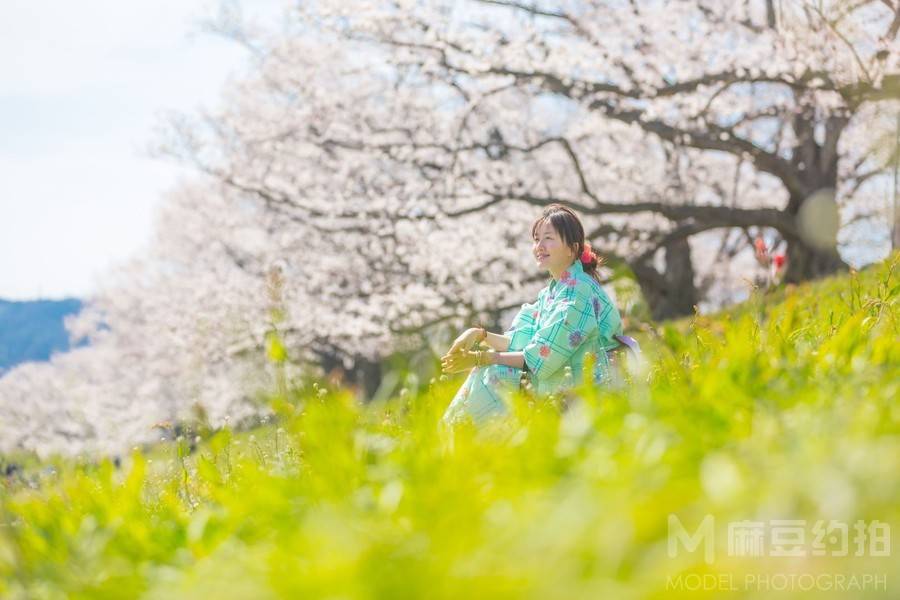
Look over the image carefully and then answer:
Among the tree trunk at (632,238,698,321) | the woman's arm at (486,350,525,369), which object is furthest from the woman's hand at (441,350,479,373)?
the tree trunk at (632,238,698,321)

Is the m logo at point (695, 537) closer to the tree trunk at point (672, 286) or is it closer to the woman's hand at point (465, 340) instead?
the woman's hand at point (465, 340)

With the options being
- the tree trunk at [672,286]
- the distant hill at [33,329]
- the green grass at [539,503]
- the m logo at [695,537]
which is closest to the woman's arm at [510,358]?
the green grass at [539,503]

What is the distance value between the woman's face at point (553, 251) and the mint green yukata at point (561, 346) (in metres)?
0.04

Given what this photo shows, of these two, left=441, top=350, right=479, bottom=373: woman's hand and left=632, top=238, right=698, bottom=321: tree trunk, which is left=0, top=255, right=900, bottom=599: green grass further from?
left=632, top=238, right=698, bottom=321: tree trunk

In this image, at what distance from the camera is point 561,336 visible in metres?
4.36

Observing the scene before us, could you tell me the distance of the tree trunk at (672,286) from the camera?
626 inches

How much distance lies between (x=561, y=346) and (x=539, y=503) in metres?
2.81

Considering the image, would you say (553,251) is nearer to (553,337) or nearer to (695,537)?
(553,337)

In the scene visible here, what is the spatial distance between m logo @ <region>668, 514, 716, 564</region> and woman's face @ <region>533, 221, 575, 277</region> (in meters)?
3.21

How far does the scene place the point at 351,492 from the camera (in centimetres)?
204

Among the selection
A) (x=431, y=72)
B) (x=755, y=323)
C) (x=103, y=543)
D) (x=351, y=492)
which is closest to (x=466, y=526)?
(x=351, y=492)

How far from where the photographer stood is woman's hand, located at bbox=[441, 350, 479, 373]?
4195mm

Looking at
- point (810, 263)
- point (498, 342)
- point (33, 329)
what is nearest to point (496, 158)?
point (810, 263)

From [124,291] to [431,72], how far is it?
22426mm
